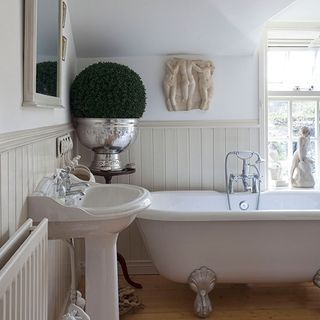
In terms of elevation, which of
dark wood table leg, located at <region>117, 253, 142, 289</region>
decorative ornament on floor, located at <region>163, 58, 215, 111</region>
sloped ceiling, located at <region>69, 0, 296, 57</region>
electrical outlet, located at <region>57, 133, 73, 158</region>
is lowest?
dark wood table leg, located at <region>117, 253, 142, 289</region>

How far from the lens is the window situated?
129 inches

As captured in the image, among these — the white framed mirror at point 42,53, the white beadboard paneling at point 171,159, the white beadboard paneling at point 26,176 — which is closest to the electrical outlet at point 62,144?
the white beadboard paneling at point 26,176

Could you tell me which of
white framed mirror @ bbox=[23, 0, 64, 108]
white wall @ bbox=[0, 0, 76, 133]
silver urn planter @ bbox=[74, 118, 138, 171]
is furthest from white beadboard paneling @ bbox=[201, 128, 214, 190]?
white wall @ bbox=[0, 0, 76, 133]

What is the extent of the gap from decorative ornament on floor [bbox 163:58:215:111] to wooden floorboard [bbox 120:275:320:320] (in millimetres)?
1329

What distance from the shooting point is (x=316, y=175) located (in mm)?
3320

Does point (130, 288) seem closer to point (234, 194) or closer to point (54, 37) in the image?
point (234, 194)

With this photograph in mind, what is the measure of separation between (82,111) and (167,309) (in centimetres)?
136

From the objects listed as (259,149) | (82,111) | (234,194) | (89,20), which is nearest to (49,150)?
(82,111)

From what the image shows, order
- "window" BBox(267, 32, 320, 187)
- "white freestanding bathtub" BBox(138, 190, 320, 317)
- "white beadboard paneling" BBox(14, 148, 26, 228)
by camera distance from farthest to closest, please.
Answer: "window" BBox(267, 32, 320, 187) → "white freestanding bathtub" BBox(138, 190, 320, 317) → "white beadboard paneling" BBox(14, 148, 26, 228)

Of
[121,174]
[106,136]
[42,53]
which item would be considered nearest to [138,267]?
[121,174]

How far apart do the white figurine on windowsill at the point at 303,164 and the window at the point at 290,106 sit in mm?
122

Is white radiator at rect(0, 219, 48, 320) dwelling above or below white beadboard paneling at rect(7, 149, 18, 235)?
below

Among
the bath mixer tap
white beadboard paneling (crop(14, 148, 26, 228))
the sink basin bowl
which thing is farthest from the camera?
the bath mixer tap

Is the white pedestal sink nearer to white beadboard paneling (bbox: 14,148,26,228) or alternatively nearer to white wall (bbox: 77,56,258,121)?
white beadboard paneling (bbox: 14,148,26,228)
